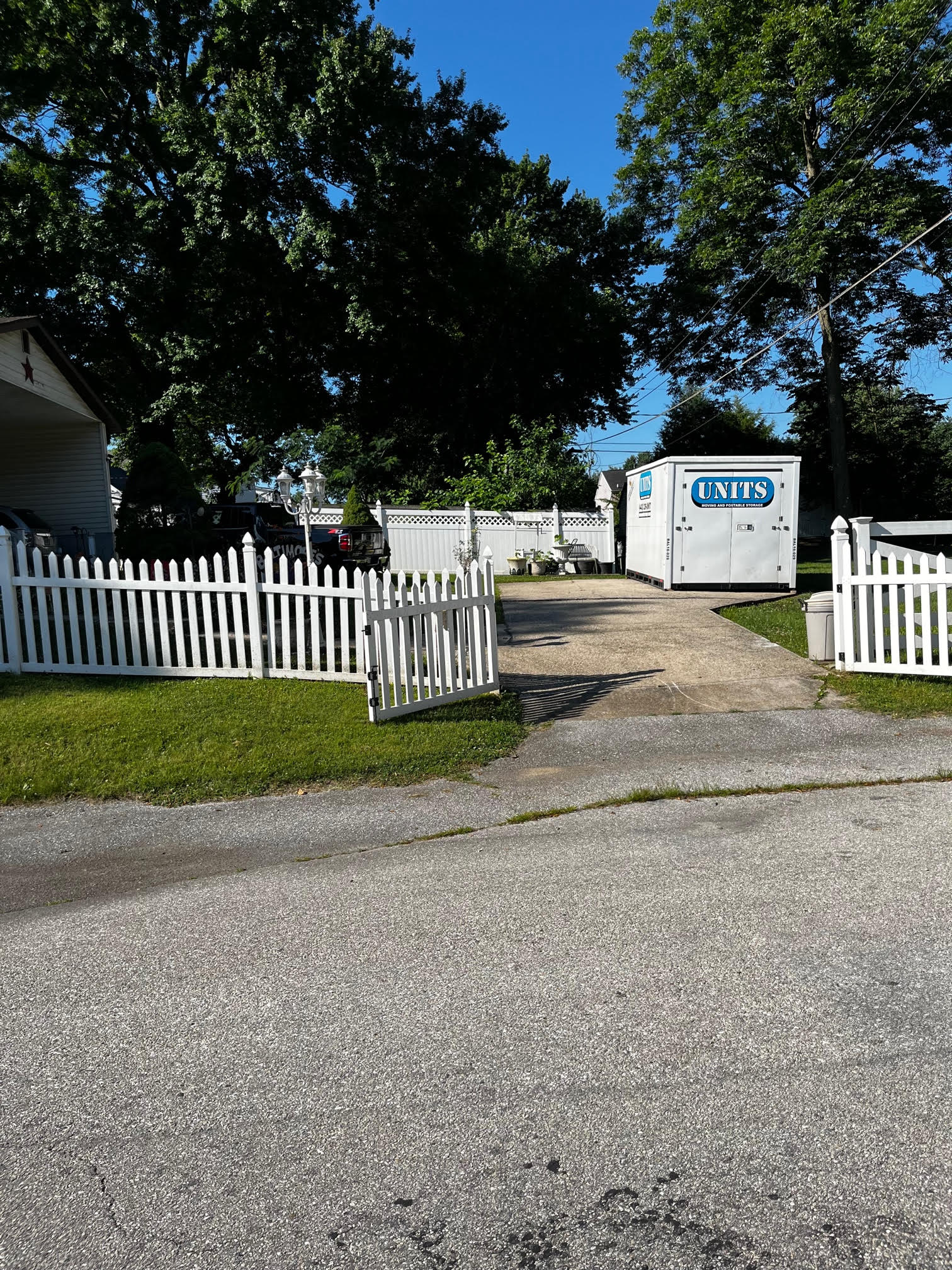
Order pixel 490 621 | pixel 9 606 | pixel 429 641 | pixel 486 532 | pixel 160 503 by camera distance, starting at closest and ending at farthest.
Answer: pixel 429 641
pixel 490 621
pixel 9 606
pixel 160 503
pixel 486 532

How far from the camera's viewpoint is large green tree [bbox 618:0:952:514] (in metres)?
25.5

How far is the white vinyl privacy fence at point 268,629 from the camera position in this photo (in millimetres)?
7113

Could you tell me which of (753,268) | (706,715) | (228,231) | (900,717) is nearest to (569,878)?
(706,715)

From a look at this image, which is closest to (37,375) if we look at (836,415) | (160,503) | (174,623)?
(160,503)

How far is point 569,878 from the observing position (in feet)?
13.9

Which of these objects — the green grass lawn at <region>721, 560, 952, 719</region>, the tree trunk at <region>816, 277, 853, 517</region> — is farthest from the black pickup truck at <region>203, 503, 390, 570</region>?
the tree trunk at <region>816, 277, 853, 517</region>

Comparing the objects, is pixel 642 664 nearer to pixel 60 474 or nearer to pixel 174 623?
pixel 174 623

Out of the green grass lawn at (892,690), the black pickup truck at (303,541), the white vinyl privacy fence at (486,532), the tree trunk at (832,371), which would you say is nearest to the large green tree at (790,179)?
the tree trunk at (832,371)

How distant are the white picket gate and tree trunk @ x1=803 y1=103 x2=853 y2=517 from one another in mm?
23842

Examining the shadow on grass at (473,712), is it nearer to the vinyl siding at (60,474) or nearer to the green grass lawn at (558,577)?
the vinyl siding at (60,474)

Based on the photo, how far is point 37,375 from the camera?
13.4 metres

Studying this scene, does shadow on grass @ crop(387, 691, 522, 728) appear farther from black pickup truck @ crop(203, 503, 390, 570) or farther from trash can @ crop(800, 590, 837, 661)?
black pickup truck @ crop(203, 503, 390, 570)

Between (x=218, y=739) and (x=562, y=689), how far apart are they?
10.6 feet

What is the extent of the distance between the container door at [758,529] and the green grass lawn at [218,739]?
30.9 ft
